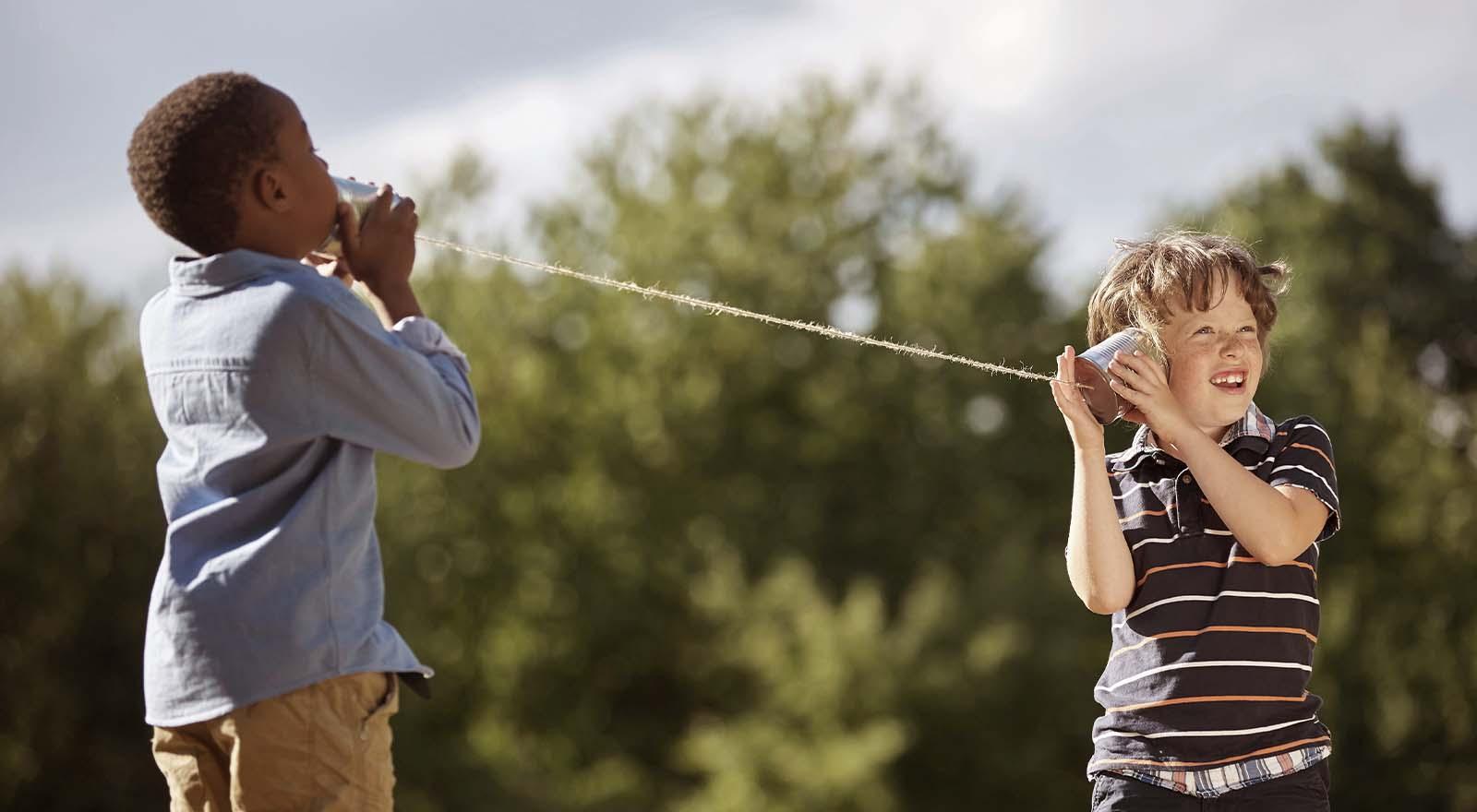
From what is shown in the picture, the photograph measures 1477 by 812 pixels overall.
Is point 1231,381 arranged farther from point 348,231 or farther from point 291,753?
point 291,753

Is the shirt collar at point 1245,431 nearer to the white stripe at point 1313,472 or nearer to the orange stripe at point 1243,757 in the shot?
the white stripe at point 1313,472

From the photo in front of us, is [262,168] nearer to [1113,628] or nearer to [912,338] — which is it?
[1113,628]

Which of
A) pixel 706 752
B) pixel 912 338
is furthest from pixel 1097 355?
pixel 912 338

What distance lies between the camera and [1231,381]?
242 centimetres

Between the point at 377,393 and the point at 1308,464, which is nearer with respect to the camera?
the point at 377,393

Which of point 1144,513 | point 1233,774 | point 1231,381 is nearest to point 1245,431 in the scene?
point 1231,381

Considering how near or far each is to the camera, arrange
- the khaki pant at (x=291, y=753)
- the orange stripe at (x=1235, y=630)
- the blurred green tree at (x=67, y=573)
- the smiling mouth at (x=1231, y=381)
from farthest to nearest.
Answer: the blurred green tree at (x=67, y=573) → the smiling mouth at (x=1231, y=381) → the orange stripe at (x=1235, y=630) → the khaki pant at (x=291, y=753)

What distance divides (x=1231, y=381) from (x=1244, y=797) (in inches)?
25.5

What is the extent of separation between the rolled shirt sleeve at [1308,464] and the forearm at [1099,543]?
272 millimetres

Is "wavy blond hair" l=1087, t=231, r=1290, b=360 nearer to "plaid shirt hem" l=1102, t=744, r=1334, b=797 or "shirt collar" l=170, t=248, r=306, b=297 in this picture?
"plaid shirt hem" l=1102, t=744, r=1334, b=797

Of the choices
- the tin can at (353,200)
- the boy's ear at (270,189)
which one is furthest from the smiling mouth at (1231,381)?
the boy's ear at (270,189)

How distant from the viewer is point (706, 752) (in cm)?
1767

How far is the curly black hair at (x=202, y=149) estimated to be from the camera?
201 centimetres

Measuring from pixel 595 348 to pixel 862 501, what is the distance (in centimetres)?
426
